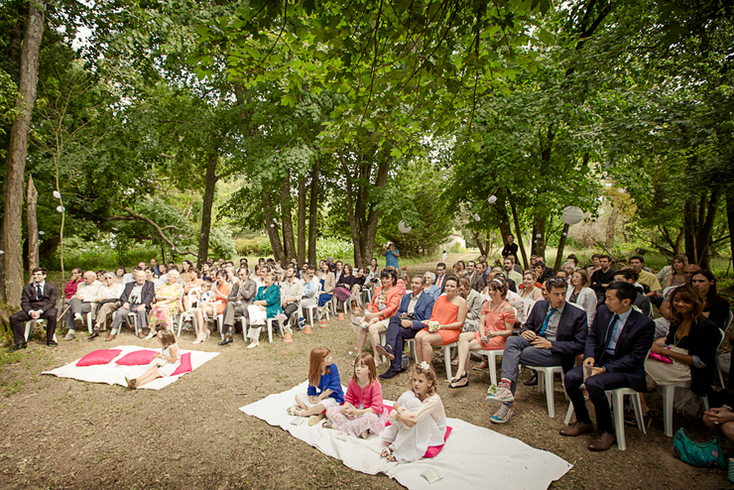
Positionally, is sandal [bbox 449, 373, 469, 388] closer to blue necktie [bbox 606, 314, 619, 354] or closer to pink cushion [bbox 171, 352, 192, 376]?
blue necktie [bbox 606, 314, 619, 354]

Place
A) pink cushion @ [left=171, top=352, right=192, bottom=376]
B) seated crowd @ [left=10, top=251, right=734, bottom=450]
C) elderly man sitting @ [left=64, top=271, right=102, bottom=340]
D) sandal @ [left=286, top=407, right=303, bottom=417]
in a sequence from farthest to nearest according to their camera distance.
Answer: elderly man sitting @ [left=64, top=271, right=102, bottom=340] < pink cushion @ [left=171, top=352, right=192, bottom=376] < sandal @ [left=286, top=407, right=303, bottom=417] < seated crowd @ [left=10, top=251, right=734, bottom=450]

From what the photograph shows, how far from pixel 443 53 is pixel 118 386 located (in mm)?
5452

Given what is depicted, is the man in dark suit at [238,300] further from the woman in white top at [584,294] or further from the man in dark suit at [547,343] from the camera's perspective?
the woman in white top at [584,294]

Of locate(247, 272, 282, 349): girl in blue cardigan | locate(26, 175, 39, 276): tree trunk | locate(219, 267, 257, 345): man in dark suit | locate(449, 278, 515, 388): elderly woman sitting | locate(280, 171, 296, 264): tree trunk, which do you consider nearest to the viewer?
locate(449, 278, 515, 388): elderly woman sitting

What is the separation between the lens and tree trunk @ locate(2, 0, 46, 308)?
655 centimetres

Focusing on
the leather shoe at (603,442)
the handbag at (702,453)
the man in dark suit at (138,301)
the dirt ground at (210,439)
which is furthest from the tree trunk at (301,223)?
the handbag at (702,453)

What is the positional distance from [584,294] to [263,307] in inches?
200

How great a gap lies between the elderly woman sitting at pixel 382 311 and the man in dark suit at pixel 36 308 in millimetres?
5297

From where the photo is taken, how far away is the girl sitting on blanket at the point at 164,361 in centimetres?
449

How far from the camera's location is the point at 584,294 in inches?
171

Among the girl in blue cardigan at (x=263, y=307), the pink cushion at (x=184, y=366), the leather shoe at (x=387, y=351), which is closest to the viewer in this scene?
the leather shoe at (x=387, y=351)

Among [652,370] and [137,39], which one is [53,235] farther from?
[652,370]

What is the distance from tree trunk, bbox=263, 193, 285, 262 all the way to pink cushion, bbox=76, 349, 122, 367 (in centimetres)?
594

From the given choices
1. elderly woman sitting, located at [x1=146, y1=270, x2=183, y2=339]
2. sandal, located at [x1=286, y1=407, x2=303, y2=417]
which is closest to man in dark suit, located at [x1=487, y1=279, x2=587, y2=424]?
sandal, located at [x1=286, y1=407, x2=303, y2=417]
